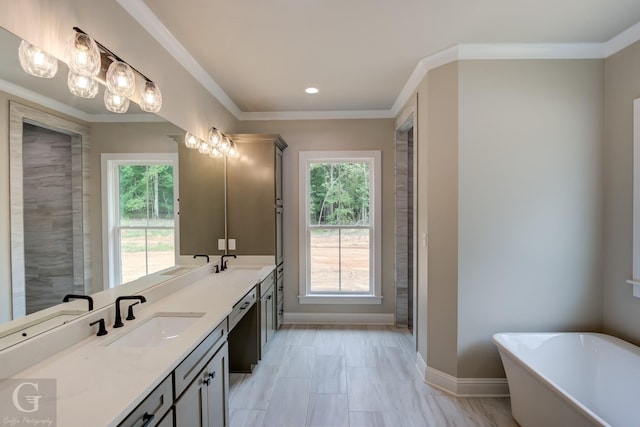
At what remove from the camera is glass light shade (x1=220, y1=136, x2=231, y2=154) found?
3.10m

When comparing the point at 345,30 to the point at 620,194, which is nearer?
the point at 345,30

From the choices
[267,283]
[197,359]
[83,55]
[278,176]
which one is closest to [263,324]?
[267,283]

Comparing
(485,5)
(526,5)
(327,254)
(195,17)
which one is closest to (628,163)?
(526,5)

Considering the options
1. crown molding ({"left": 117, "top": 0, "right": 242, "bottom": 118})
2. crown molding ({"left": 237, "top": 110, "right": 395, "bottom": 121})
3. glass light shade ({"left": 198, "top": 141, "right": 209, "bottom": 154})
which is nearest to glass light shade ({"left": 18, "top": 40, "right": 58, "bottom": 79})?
crown molding ({"left": 117, "top": 0, "right": 242, "bottom": 118})

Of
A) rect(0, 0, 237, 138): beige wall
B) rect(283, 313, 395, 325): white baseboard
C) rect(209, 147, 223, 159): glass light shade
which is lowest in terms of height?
rect(283, 313, 395, 325): white baseboard

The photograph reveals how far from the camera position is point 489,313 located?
2363 mm

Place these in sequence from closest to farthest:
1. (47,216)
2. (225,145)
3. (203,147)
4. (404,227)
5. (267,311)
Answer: (47,216) < (203,147) < (267,311) < (225,145) < (404,227)

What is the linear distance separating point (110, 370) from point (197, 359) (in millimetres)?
396

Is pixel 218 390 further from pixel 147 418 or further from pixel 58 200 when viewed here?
pixel 58 200

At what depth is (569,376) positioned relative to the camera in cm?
211

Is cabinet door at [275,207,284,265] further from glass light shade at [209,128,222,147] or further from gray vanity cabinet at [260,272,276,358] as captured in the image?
glass light shade at [209,128,222,147]

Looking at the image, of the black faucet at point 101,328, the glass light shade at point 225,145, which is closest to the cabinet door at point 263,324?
the black faucet at point 101,328

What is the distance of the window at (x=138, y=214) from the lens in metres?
1.71

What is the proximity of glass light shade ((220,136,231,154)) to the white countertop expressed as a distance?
5.81 feet
